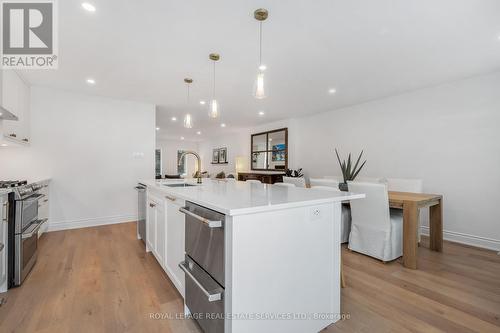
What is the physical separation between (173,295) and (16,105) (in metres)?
3.28

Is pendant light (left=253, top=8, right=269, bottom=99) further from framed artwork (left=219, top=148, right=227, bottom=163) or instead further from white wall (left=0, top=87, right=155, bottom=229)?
framed artwork (left=219, top=148, right=227, bottom=163)

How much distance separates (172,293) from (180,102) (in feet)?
11.7

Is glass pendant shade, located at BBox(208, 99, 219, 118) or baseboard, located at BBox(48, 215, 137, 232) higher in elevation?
glass pendant shade, located at BBox(208, 99, 219, 118)

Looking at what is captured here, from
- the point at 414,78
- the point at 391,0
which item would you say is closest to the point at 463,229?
the point at 414,78

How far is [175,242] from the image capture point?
1781 mm

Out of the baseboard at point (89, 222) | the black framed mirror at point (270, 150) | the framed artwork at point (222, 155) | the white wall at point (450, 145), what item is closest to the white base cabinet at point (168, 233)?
the baseboard at point (89, 222)

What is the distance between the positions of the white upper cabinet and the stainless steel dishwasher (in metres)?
2.91

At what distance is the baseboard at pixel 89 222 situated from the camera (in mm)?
3729

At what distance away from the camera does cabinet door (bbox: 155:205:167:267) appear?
2.05 metres

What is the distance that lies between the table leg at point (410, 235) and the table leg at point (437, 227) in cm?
77

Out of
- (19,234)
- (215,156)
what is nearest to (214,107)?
(19,234)

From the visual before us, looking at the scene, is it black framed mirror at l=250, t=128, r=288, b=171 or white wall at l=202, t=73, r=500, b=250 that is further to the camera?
black framed mirror at l=250, t=128, r=288, b=171

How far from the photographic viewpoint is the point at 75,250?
2850 mm

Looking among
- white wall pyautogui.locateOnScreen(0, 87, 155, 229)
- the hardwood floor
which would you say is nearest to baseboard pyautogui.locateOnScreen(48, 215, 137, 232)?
white wall pyautogui.locateOnScreen(0, 87, 155, 229)
